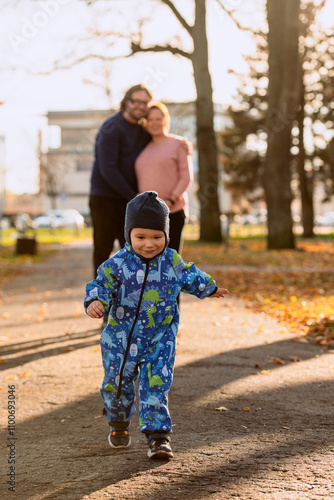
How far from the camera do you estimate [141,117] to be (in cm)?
628

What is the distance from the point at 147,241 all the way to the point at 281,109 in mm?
15780

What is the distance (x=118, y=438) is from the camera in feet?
11.9

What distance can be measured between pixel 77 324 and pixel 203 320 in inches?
59.1

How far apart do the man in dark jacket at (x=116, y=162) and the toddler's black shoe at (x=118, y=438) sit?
3004mm

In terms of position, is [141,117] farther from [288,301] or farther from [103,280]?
[288,301]

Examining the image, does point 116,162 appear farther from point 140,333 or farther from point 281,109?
point 281,109

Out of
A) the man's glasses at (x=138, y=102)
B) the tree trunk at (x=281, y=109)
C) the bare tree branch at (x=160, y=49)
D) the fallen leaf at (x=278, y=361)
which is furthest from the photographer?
the bare tree branch at (x=160, y=49)

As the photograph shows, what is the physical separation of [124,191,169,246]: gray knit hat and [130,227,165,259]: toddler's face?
0.03m

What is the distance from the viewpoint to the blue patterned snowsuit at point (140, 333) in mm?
3529

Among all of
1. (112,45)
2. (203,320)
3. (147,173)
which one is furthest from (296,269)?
(112,45)

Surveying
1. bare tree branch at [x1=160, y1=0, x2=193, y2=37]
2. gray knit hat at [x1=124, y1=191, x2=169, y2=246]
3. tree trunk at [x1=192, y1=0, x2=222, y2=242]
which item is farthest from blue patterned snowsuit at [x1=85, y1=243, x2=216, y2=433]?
bare tree branch at [x1=160, y1=0, x2=193, y2=37]

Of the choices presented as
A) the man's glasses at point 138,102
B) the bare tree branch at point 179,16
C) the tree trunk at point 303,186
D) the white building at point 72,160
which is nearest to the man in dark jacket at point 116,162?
the man's glasses at point 138,102

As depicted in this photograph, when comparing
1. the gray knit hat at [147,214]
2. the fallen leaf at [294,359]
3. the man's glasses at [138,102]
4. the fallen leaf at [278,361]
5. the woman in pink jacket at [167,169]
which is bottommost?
the fallen leaf at [294,359]

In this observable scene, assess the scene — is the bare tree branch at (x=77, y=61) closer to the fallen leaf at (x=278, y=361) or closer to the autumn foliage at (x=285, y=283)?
the autumn foliage at (x=285, y=283)
